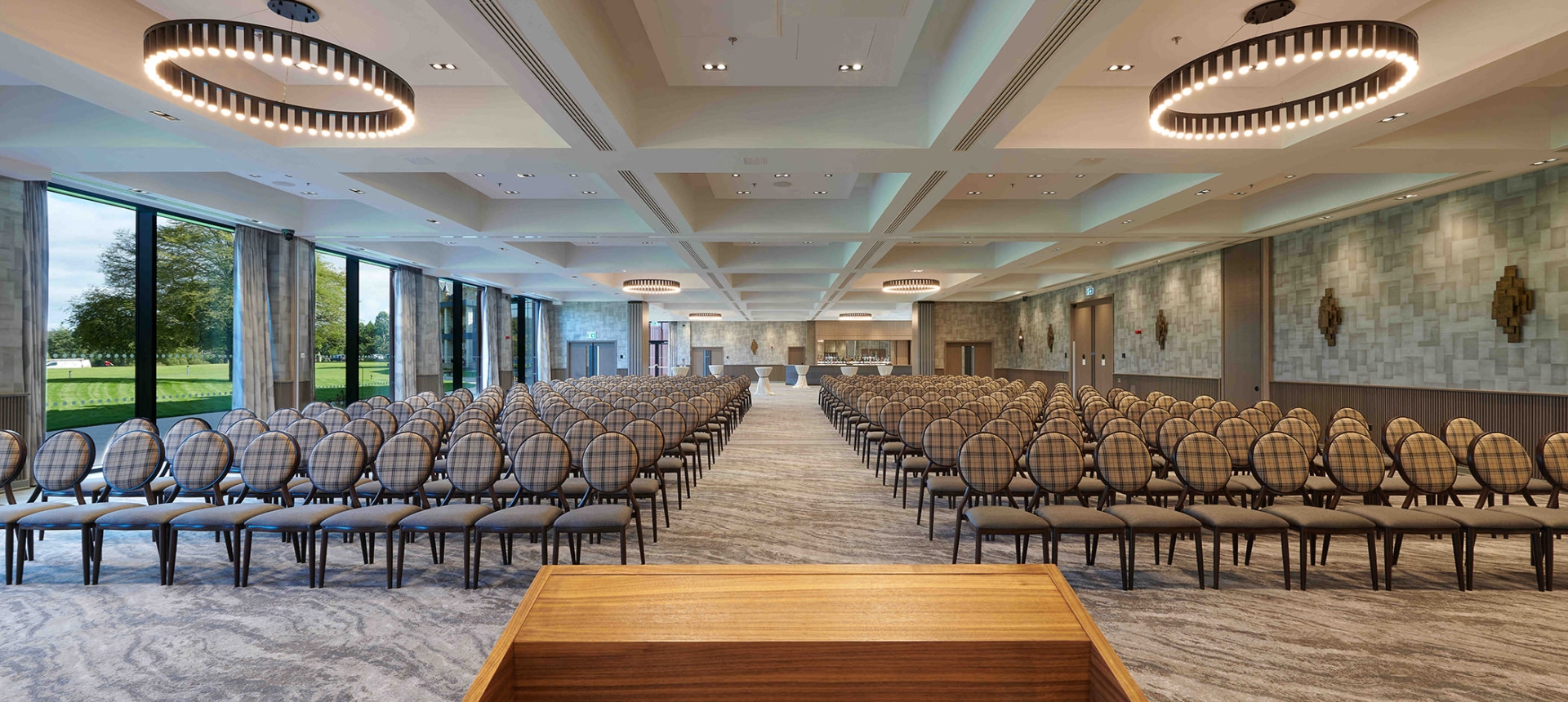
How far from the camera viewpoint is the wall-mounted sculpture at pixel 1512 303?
7.76m

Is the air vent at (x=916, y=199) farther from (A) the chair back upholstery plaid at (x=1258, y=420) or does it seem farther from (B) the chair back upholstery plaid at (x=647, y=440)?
(B) the chair back upholstery plaid at (x=647, y=440)

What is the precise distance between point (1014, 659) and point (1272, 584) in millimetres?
4341

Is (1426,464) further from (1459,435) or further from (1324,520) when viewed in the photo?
(1324,520)

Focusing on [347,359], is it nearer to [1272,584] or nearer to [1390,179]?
[1272,584]

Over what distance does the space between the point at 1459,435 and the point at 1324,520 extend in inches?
105

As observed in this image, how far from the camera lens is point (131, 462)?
5.13 meters

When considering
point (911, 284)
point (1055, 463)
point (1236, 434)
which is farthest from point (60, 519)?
point (911, 284)

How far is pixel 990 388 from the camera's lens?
13.4 meters

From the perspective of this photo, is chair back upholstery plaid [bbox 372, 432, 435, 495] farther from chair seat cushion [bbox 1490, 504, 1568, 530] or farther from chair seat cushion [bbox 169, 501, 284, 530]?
chair seat cushion [bbox 1490, 504, 1568, 530]

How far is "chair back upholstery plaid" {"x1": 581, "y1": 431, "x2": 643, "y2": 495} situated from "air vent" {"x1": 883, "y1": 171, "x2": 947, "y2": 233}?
4766 mm

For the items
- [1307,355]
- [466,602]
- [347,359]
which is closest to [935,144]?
[466,602]

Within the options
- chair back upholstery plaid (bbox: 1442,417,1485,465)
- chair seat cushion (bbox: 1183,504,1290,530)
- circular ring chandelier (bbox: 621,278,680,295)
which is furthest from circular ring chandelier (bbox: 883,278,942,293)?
chair seat cushion (bbox: 1183,504,1290,530)

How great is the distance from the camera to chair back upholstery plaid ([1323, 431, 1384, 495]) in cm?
502

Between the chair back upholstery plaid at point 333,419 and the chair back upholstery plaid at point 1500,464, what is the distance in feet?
31.6
